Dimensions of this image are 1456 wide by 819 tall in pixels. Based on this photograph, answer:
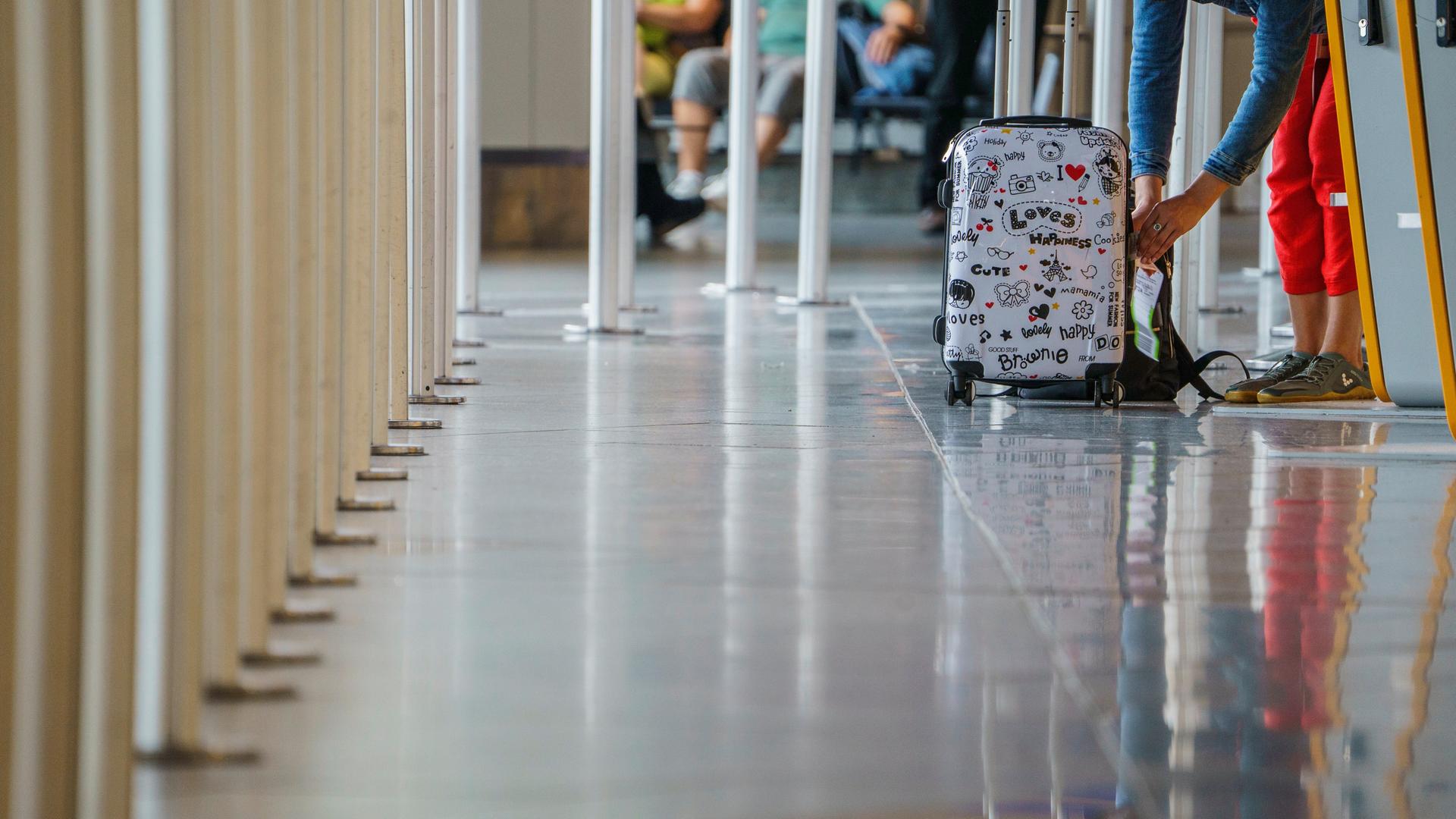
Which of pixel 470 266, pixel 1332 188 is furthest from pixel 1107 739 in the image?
pixel 470 266

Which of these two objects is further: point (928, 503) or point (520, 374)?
point (520, 374)

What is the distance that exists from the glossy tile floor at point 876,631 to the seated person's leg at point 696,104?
22.9ft

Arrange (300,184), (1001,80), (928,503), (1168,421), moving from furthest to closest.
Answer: (1001,80), (1168,421), (928,503), (300,184)

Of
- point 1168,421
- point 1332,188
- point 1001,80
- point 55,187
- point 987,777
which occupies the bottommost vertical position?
point 987,777

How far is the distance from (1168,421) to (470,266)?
122 inches

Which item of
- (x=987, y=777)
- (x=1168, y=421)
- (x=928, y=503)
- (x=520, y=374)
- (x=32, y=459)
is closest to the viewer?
(x=32, y=459)

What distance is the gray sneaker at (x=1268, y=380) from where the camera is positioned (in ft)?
12.1

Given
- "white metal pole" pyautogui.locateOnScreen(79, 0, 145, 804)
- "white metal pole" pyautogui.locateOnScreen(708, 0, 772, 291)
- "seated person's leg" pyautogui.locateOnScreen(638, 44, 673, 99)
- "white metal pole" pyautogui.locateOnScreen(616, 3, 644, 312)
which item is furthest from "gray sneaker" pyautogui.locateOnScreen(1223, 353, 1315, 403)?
"seated person's leg" pyautogui.locateOnScreen(638, 44, 673, 99)

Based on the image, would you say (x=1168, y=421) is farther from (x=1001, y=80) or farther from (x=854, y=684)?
(x=854, y=684)

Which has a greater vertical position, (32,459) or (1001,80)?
(1001,80)

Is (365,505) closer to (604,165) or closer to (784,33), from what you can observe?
(604,165)

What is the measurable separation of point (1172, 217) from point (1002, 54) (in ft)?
3.24

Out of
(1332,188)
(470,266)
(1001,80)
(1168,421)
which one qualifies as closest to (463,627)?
(1168,421)

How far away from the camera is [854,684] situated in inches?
62.0
